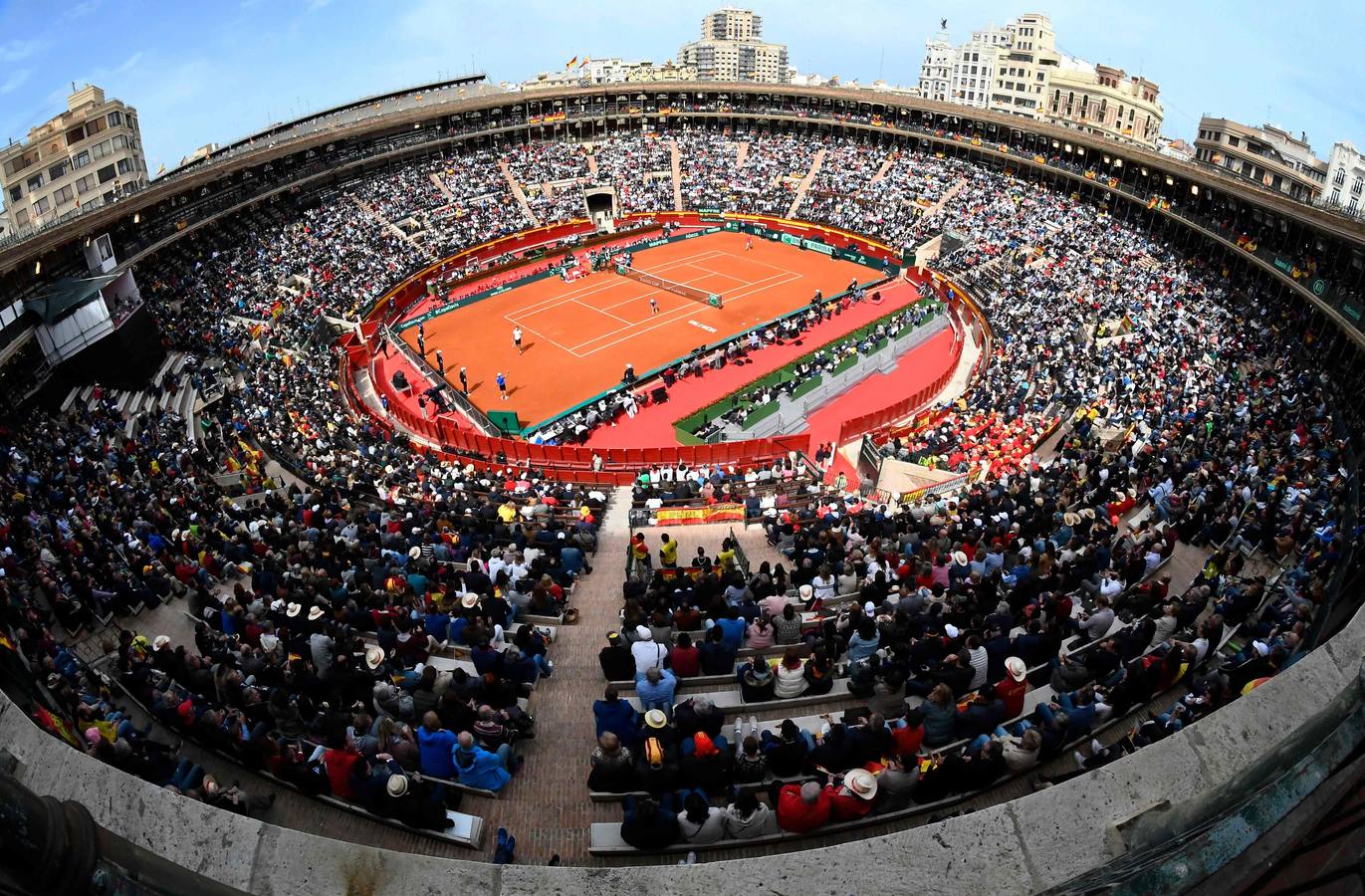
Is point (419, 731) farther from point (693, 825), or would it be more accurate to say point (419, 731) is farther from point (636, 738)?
point (693, 825)

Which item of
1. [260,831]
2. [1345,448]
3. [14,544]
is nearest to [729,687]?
[260,831]

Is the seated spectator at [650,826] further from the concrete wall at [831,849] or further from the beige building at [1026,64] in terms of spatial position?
the beige building at [1026,64]

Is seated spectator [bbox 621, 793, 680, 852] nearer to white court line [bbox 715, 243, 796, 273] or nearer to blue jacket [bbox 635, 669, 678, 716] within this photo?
blue jacket [bbox 635, 669, 678, 716]

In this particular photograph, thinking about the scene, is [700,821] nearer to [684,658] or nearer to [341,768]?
[684,658]

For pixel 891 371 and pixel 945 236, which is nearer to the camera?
pixel 891 371

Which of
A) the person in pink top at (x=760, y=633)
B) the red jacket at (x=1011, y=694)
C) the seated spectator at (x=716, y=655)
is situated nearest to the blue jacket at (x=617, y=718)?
the seated spectator at (x=716, y=655)

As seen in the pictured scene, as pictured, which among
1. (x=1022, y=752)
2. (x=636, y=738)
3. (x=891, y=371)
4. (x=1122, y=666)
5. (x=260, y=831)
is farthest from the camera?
(x=891, y=371)
